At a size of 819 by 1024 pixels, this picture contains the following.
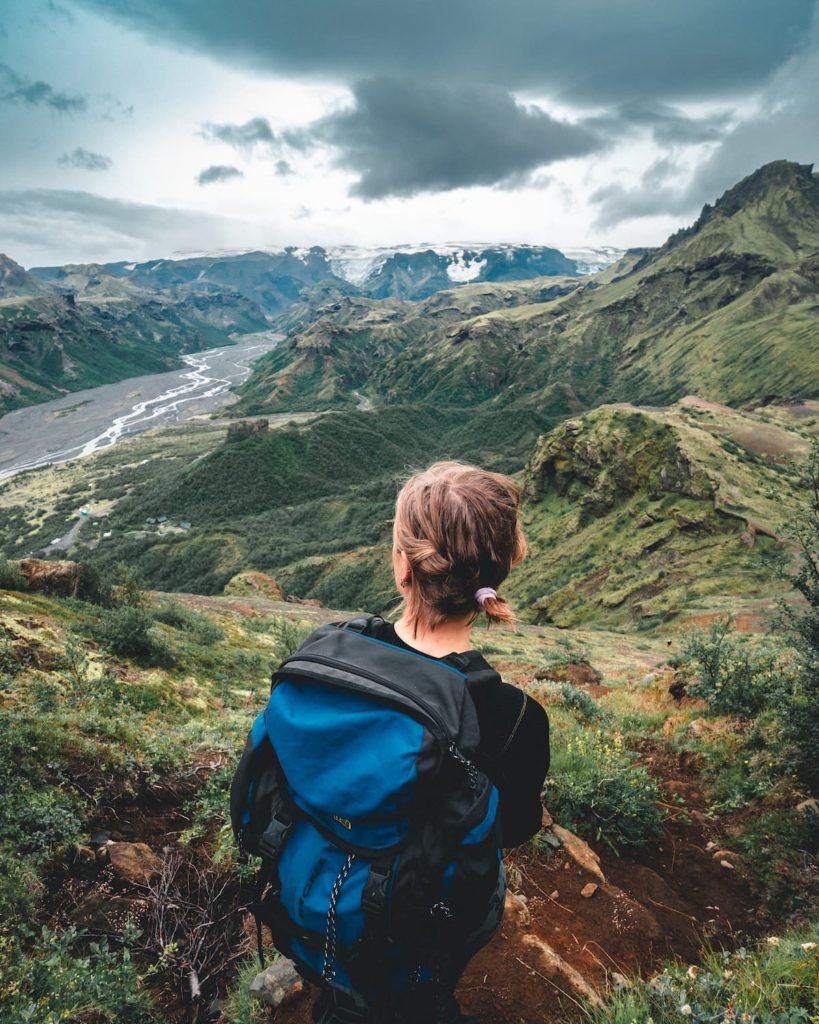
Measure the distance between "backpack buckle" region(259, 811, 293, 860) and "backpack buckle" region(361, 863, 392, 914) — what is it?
1.33 ft

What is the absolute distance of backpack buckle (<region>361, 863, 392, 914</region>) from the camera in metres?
1.83

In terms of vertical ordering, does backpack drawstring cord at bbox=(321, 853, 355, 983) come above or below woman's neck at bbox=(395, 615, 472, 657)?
below

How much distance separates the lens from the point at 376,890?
1842 mm

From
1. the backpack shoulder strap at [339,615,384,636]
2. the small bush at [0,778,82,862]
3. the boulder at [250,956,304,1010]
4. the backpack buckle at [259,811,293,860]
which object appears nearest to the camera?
the backpack buckle at [259,811,293,860]

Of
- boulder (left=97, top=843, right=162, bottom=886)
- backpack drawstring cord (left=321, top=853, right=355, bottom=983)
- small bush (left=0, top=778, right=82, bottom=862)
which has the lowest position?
boulder (left=97, top=843, right=162, bottom=886)

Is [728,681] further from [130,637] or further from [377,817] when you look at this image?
[130,637]

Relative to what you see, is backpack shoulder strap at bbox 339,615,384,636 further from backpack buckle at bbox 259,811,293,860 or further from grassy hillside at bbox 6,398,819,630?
grassy hillside at bbox 6,398,819,630

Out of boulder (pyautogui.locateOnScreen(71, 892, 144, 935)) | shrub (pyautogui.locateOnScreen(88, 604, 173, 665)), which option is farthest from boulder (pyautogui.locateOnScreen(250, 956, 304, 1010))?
shrub (pyautogui.locateOnScreen(88, 604, 173, 665))

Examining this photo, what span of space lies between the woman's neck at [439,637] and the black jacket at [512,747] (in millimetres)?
60

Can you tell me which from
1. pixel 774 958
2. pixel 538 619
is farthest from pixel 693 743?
pixel 538 619

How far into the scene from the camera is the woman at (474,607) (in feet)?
7.45

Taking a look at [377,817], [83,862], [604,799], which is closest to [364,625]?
[377,817]

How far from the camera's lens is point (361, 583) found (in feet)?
230

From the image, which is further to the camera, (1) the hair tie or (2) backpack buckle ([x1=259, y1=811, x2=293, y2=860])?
(1) the hair tie
